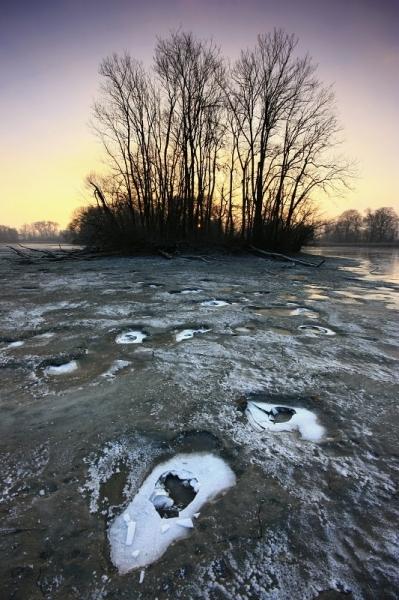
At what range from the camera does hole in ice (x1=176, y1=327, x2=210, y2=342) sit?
3381 mm

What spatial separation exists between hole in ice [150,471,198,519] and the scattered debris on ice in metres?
1.12

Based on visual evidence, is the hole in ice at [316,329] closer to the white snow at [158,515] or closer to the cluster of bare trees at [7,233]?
the white snow at [158,515]

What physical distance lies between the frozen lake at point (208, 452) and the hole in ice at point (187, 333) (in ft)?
0.11

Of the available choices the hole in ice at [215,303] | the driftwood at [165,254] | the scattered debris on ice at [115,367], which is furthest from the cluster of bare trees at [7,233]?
the scattered debris on ice at [115,367]

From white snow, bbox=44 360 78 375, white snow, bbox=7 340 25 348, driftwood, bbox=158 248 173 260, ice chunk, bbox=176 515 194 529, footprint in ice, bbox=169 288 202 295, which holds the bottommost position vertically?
ice chunk, bbox=176 515 194 529

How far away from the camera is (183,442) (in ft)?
5.68

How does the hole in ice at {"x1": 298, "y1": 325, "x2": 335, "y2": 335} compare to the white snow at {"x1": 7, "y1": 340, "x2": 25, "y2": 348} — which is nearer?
the white snow at {"x1": 7, "y1": 340, "x2": 25, "y2": 348}

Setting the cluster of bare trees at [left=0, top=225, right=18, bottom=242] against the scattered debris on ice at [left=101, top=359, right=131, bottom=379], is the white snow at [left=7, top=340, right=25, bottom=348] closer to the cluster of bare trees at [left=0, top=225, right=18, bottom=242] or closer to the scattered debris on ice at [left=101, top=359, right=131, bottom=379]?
the scattered debris on ice at [left=101, top=359, right=131, bottom=379]

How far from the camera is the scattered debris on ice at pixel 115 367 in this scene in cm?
249

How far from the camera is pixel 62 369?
2631 millimetres

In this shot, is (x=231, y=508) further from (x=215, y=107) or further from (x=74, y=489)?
(x=215, y=107)

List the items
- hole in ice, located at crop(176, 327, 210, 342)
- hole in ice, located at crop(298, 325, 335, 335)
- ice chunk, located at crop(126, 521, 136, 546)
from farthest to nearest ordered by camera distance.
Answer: hole in ice, located at crop(298, 325, 335, 335)
hole in ice, located at crop(176, 327, 210, 342)
ice chunk, located at crop(126, 521, 136, 546)

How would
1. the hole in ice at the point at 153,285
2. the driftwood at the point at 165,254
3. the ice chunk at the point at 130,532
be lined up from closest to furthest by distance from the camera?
1. the ice chunk at the point at 130,532
2. the hole in ice at the point at 153,285
3. the driftwood at the point at 165,254

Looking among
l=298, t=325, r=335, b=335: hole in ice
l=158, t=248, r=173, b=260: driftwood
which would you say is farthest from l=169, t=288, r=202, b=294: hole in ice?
l=158, t=248, r=173, b=260: driftwood
